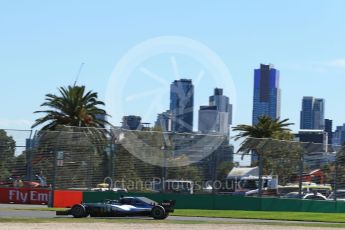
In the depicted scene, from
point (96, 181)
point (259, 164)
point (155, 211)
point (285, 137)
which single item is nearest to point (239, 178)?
point (259, 164)

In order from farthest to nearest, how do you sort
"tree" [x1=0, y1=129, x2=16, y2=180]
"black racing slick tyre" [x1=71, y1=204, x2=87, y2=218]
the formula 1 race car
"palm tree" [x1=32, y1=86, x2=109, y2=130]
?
"palm tree" [x1=32, y1=86, x2=109, y2=130] < "tree" [x1=0, y1=129, x2=16, y2=180] < the formula 1 race car < "black racing slick tyre" [x1=71, y1=204, x2=87, y2=218]

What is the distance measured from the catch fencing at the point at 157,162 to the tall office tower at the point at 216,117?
29.4 m

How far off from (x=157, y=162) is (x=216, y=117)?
1986 inches

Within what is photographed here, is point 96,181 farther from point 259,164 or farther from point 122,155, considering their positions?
point 259,164

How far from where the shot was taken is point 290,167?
42438 millimetres

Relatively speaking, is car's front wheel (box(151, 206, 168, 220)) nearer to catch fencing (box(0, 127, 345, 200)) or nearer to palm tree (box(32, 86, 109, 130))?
catch fencing (box(0, 127, 345, 200))

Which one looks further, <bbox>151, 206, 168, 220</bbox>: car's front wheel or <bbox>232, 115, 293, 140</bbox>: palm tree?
<bbox>232, 115, 293, 140</bbox>: palm tree

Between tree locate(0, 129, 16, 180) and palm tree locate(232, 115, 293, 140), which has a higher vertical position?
palm tree locate(232, 115, 293, 140)

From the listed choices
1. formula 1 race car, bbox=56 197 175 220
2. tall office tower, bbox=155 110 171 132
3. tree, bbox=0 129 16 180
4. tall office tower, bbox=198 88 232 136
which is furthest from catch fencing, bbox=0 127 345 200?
tall office tower, bbox=155 110 171 132

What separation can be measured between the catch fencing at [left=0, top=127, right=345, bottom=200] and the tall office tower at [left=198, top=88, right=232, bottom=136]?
29357 mm

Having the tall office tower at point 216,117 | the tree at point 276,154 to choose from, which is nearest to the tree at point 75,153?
the tree at point 276,154

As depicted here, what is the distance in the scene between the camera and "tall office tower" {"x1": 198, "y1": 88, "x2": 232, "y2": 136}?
79469 mm

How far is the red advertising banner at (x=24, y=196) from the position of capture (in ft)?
142

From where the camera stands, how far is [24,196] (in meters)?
43.8
